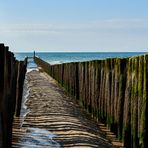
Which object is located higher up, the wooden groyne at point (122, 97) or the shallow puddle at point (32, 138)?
the wooden groyne at point (122, 97)

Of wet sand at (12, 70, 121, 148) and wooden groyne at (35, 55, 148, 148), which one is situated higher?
wooden groyne at (35, 55, 148, 148)

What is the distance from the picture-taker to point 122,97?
7188 mm

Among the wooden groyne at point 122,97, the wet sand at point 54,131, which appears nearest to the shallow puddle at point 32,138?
the wet sand at point 54,131

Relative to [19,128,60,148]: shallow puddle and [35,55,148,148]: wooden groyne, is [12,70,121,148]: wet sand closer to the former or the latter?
[19,128,60,148]: shallow puddle

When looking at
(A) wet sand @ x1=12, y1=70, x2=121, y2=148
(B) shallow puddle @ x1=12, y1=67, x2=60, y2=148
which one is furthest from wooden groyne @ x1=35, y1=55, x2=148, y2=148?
(B) shallow puddle @ x1=12, y1=67, x2=60, y2=148

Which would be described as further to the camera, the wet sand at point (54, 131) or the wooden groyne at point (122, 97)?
the wet sand at point (54, 131)

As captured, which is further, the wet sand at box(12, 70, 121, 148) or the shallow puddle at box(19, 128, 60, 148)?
the wet sand at box(12, 70, 121, 148)

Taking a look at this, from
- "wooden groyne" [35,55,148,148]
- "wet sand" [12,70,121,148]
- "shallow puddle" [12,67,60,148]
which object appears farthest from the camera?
"wet sand" [12,70,121,148]

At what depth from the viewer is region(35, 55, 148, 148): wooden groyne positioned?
595 centimetres

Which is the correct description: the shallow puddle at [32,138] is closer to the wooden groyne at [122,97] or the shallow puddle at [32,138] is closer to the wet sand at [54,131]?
the wet sand at [54,131]

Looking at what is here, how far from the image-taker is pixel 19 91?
10.6 metres

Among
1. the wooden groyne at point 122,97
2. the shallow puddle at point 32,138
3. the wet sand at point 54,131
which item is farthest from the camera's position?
the wet sand at point 54,131

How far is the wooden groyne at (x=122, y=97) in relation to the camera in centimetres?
595

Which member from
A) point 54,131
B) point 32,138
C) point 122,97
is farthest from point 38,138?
point 122,97
